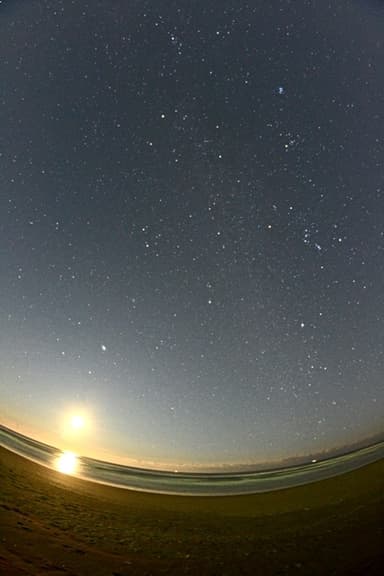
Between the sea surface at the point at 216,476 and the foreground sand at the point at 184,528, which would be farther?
the sea surface at the point at 216,476

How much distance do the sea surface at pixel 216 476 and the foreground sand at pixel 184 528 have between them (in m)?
0.03

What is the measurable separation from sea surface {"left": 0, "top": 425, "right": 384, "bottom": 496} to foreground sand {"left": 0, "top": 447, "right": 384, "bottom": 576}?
29 mm

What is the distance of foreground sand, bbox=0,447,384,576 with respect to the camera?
1349 millimetres

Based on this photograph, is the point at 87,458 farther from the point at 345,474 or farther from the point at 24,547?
the point at 345,474

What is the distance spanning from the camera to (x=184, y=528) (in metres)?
1.55

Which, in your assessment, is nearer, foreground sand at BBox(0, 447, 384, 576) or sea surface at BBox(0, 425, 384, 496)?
foreground sand at BBox(0, 447, 384, 576)

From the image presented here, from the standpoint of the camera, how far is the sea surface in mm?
1758

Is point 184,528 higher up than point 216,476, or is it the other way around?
point 216,476

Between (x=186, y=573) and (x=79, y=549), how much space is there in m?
0.32

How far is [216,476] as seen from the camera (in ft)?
5.70

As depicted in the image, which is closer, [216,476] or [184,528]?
[184,528]

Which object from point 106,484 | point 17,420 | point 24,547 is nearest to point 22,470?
point 17,420

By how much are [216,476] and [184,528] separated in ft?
0.78

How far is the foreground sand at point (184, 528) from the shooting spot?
1.35 m
